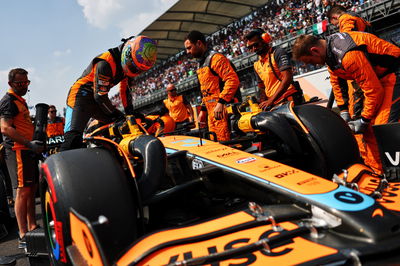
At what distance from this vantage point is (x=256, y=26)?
18.9 metres

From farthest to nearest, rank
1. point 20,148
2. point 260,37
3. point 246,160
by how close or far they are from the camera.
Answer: point 260,37 → point 20,148 → point 246,160

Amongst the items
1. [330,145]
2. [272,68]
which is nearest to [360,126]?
[330,145]

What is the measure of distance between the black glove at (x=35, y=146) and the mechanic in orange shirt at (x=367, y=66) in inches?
111

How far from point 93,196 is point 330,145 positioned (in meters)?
1.56

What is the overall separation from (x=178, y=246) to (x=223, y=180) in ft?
2.61

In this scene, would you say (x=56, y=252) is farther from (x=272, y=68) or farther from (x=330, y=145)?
(x=272, y=68)

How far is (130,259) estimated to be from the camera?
139 cm

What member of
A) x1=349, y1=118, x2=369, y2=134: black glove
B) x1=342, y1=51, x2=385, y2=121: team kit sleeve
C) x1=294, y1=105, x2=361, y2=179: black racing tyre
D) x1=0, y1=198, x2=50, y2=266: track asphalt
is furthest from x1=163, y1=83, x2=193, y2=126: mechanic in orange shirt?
x1=294, y1=105, x2=361, y2=179: black racing tyre

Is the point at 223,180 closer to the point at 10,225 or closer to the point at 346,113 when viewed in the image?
the point at 346,113

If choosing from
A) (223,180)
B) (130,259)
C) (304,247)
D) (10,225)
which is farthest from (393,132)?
(10,225)

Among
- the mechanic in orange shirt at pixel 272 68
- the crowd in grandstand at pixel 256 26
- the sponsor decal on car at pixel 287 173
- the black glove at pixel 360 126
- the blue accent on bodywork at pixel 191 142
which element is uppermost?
the crowd in grandstand at pixel 256 26

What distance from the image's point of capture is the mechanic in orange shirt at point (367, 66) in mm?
2578

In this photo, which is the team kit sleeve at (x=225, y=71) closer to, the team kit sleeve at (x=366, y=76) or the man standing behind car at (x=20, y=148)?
the team kit sleeve at (x=366, y=76)

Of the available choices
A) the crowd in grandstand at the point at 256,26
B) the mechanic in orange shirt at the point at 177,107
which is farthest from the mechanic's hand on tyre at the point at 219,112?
the crowd in grandstand at the point at 256,26
